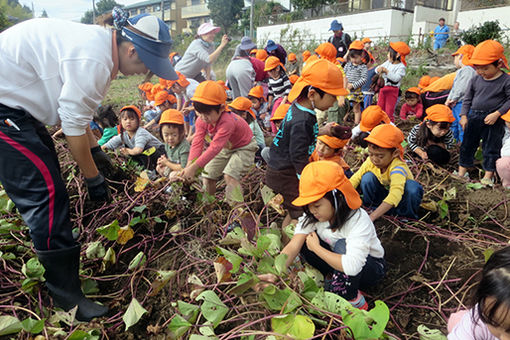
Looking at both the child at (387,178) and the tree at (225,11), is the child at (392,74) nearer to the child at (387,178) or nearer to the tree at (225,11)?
the child at (387,178)

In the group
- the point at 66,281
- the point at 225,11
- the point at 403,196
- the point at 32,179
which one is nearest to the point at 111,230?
the point at 66,281

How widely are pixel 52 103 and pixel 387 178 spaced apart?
84.6 inches

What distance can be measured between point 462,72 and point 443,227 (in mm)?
2378

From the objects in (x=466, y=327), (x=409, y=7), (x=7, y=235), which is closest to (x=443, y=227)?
(x=466, y=327)

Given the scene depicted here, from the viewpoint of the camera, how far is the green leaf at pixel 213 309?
4.35 feet

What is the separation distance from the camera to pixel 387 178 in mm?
2459

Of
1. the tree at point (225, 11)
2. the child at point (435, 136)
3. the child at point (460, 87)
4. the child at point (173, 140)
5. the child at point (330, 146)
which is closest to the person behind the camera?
the child at point (330, 146)

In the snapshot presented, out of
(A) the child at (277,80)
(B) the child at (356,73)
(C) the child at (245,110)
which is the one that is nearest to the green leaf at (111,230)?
(C) the child at (245,110)

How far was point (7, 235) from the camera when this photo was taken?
219 centimetres

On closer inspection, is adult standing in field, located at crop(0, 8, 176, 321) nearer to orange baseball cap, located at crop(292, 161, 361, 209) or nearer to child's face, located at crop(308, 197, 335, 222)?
orange baseball cap, located at crop(292, 161, 361, 209)

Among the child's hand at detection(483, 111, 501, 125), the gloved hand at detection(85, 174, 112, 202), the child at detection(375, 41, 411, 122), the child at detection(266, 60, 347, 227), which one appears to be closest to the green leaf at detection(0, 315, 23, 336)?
the gloved hand at detection(85, 174, 112, 202)

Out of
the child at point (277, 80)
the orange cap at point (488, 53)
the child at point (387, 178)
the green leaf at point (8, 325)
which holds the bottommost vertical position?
the green leaf at point (8, 325)

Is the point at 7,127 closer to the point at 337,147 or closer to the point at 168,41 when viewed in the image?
the point at 168,41

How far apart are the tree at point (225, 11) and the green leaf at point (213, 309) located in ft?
116
